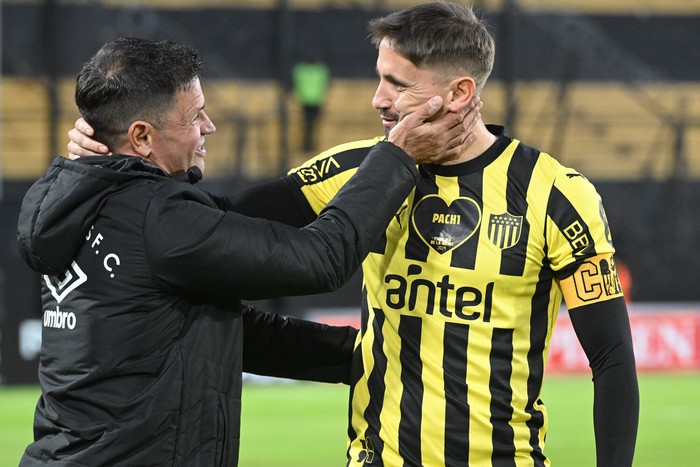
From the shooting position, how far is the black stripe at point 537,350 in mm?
2918

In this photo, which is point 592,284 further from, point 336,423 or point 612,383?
point 336,423

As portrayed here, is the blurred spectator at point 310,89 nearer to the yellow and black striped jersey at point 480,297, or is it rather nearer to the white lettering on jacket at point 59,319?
the yellow and black striped jersey at point 480,297

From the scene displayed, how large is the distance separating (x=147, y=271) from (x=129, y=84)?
41 cm

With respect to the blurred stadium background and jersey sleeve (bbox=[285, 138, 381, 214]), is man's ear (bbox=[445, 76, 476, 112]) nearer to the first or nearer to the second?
jersey sleeve (bbox=[285, 138, 381, 214])

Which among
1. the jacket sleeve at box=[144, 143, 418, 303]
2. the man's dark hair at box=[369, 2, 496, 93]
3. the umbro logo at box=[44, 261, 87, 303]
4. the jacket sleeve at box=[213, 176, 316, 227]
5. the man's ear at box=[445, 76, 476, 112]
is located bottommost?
the umbro logo at box=[44, 261, 87, 303]

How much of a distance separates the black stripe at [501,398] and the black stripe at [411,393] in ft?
0.59

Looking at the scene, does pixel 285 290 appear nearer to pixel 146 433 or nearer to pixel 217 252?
pixel 217 252

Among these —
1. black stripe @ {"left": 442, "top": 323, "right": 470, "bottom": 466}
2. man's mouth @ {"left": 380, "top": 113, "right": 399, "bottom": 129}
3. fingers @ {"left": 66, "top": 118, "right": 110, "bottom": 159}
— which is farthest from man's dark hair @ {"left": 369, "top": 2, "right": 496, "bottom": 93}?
fingers @ {"left": 66, "top": 118, "right": 110, "bottom": 159}

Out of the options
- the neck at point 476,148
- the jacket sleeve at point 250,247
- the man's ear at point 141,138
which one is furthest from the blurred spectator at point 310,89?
the jacket sleeve at point 250,247

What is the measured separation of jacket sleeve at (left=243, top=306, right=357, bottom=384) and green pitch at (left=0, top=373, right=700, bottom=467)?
4.72 m

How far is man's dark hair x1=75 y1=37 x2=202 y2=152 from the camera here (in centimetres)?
261

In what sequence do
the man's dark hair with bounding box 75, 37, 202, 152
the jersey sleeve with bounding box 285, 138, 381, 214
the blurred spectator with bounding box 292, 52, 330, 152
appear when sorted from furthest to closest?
1. the blurred spectator with bounding box 292, 52, 330, 152
2. the jersey sleeve with bounding box 285, 138, 381, 214
3. the man's dark hair with bounding box 75, 37, 202, 152

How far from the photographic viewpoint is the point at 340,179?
3.13 meters

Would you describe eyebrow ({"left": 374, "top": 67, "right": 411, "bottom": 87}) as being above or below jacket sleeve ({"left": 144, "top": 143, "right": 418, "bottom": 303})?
above
